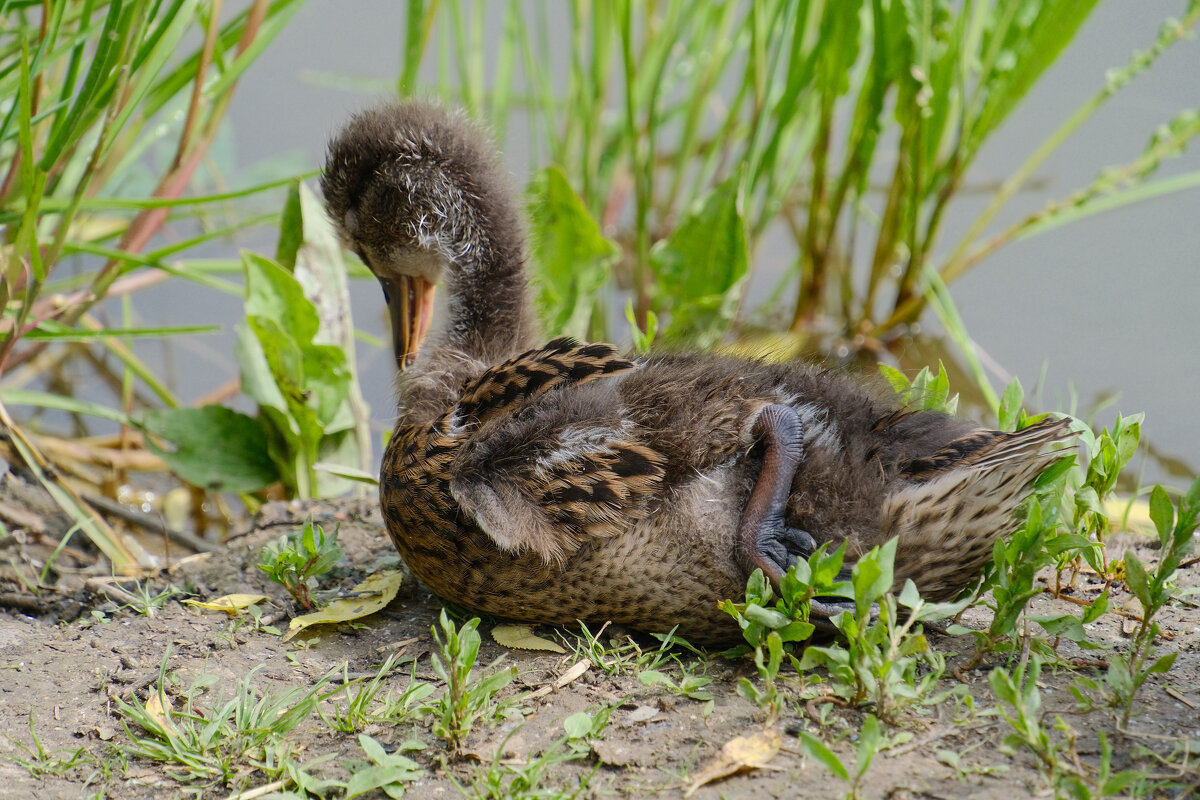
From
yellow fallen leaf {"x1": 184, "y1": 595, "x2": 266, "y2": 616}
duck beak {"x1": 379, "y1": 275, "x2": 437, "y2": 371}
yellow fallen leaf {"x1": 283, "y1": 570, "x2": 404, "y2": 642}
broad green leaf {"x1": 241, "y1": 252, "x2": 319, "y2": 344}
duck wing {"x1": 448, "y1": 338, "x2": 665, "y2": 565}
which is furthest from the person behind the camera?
duck beak {"x1": 379, "y1": 275, "x2": 437, "y2": 371}

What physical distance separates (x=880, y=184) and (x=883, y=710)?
5.39 meters

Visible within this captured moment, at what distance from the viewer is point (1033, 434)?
2.58 metres

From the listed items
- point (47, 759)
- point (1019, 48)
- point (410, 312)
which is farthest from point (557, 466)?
point (1019, 48)

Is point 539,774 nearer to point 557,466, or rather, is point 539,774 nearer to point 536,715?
point 536,715

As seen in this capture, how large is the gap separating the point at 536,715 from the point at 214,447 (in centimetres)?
229

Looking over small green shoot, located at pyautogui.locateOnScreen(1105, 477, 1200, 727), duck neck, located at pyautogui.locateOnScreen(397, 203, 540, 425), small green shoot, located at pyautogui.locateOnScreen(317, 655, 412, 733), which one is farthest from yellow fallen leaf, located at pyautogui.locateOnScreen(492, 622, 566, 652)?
small green shoot, located at pyautogui.locateOnScreen(1105, 477, 1200, 727)

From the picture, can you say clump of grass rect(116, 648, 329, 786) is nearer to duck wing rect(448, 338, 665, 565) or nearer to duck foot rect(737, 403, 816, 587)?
duck wing rect(448, 338, 665, 565)

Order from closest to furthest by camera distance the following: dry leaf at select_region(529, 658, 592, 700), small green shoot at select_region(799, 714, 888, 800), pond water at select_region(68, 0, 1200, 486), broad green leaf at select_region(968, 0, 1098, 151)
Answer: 1. small green shoot at select_region(799, 714, 888, 800)
2. dry leaf at select_region(529, 658, 592, 700)
3. broad green leaf at select_region(968, 0, 1098, 151)
4. pond water at select_region(68, 0, 1200, 486)

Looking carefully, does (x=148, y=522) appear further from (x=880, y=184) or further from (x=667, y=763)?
(x=880, y=184)

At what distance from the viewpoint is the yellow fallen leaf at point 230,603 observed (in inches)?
119

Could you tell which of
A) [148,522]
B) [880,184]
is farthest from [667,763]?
[880,184]

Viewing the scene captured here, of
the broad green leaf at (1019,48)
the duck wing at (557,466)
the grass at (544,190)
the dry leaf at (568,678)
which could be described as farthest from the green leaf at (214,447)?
the broad green leaf at (1019,48)

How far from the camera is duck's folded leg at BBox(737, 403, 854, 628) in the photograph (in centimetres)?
258

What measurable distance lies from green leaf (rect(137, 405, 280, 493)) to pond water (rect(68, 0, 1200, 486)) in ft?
2.06
